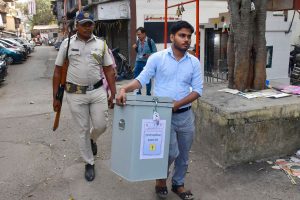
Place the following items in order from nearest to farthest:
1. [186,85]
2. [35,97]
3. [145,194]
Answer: [186,85] → [145,194] → [35,97]

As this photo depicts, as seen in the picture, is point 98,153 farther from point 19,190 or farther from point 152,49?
point 152,49

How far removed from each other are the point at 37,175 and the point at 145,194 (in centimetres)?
146

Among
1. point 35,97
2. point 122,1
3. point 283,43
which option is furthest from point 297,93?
point 122,1

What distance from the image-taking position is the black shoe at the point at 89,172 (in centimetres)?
405

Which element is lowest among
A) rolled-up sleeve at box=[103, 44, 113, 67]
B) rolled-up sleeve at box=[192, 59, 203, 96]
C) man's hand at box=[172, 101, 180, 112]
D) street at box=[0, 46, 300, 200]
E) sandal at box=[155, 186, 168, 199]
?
street at box=[0, 46, 300, 200]

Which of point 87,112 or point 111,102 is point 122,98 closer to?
point 111,102

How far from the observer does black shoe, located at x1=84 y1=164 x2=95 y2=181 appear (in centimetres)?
405

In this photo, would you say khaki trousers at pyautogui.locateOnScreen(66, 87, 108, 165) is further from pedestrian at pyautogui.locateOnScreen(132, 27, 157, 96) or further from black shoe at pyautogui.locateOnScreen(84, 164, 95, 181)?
pedestrian at pyautogui.locateOnScreen(132, 27, 157, 96)

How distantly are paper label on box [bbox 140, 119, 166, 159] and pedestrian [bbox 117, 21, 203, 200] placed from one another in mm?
210

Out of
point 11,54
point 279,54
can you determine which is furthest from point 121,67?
point 11,54

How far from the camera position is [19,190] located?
385 cm

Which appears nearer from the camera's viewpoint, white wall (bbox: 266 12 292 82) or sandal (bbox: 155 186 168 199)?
sandal (bbox: 155 186 168 199)

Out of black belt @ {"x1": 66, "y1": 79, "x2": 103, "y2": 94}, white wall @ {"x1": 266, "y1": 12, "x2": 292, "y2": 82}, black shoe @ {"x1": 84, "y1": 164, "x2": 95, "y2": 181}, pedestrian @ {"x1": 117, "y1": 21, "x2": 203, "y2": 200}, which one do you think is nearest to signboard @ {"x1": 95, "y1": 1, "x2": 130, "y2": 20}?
white wall @ {"x1": 266, "y1": 12, "x2": 292, "y2": 82}

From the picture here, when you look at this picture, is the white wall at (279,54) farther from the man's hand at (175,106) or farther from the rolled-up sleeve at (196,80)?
the man's hand at (175,106)
